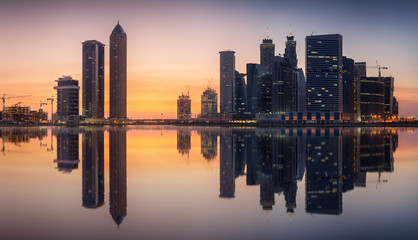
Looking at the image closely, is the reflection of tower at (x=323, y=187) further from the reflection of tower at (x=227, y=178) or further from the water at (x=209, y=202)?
the reflection of tower at (x=227, y=178)

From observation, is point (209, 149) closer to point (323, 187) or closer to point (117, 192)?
point (323, 187)

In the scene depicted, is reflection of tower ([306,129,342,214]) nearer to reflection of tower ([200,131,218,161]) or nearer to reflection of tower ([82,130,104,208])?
reflection of tower ([82,130,104,208])

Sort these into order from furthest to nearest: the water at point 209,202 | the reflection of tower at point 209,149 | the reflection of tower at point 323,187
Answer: the reflection of tower at point 209,149, the reflection of tower at point 323,187, the water at point 209,202

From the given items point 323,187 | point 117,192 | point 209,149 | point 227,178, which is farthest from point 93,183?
point 209,149

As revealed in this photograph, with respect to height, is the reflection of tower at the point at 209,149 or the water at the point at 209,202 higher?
the reflection of tower at the point at 209,149

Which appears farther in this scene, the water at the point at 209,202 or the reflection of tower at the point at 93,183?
the reflection of tower at the point at 93,183

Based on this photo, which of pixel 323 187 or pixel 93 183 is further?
pixel 93 183

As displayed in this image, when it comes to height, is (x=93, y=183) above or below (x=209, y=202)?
above

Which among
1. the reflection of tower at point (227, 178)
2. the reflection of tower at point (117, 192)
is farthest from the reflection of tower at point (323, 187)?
the reflection of tower at point (117, 192)

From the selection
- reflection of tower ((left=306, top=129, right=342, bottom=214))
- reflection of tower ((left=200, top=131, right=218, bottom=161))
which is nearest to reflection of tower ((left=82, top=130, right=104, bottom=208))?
reflection of tower ((left=306, top=129, right=342, bottom=214))

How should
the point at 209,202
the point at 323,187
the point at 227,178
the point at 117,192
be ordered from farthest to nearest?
the point at 227,178 < the point at 323,187 < the point at 117,192 < the point at 209,202

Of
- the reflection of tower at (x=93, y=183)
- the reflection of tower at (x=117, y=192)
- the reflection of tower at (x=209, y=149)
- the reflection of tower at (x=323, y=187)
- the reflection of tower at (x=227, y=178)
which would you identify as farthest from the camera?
the reflection of tower at (x=209, y=149)

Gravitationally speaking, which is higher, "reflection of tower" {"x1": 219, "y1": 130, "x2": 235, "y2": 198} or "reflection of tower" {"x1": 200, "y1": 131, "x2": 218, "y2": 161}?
"reflection of tower" {"x1": 200, "y1": 131, "x2": 218, "y2": 161}

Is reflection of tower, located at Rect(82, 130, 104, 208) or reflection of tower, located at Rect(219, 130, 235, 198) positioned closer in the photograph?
reflection of tower, located at Rect(82, 130, 104, 208)
